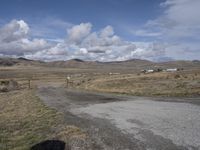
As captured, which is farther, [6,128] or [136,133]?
[6,128]

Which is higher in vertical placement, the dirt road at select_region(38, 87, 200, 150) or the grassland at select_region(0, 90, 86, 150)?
the dirt road at select_region(38, 87, 200, 150)

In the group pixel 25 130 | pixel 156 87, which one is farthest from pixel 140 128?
pixel 156 87

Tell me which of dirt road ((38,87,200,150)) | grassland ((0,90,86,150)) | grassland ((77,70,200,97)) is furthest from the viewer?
grassland ((77,70,200,97))

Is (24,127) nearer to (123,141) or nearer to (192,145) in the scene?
(123,141)

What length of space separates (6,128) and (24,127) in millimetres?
897

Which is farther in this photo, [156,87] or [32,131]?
[156,87]

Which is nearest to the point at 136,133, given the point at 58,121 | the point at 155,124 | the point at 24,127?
the point at 155,124

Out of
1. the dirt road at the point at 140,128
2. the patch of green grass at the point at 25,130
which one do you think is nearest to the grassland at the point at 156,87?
the dirt road at the point at 140,128

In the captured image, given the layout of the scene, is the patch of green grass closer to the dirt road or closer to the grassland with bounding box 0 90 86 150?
the grassland with bounding box 0 90 86 150

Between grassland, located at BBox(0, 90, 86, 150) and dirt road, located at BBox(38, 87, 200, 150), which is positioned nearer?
dirt road, located at BBox(38, 87, 200, 150)

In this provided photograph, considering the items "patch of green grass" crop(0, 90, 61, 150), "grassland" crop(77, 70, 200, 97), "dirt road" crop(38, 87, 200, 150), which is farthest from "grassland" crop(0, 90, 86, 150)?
"grassland" crop(77, 70, 200, 97)

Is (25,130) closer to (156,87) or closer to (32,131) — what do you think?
(32,131)

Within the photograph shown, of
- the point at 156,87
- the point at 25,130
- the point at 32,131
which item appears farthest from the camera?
the point at 156,87

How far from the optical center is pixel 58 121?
14.9 meters
